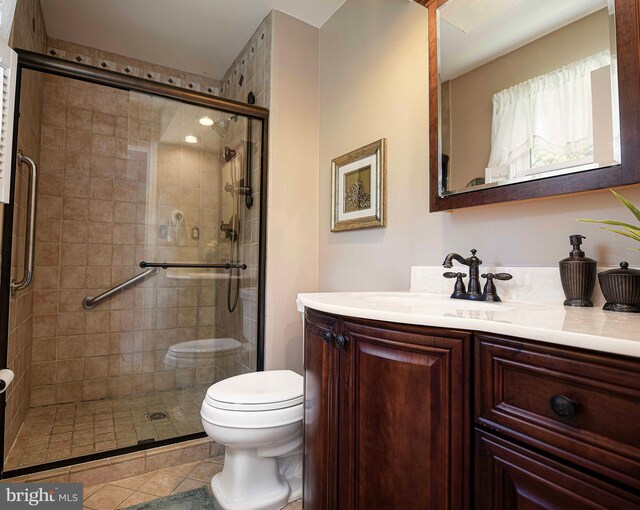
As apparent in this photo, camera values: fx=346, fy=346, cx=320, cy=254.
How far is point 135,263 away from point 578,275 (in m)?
2.45

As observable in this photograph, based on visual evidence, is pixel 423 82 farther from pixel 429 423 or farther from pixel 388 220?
pixel 429 423

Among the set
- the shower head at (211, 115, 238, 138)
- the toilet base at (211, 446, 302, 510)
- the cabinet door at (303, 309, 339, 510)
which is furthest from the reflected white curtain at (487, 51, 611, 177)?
the shower head at (211, 115, 238, 138)

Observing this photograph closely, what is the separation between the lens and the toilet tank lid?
142cm

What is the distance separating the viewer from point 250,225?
2.28m

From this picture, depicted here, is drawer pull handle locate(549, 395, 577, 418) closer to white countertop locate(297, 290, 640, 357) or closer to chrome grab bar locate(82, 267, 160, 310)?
white countertop locate(297, 290, 640, 357)

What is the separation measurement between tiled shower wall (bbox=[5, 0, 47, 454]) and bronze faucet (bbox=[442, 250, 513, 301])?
6.71 feet

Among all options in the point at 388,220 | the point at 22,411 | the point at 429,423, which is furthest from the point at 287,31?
the point at 22,411

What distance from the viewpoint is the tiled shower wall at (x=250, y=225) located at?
220 cm

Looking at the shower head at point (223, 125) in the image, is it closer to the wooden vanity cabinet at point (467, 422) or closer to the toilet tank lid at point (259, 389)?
the toilet tank lid at point (259, 389)

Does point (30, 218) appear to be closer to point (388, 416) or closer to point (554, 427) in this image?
point (388, 416)

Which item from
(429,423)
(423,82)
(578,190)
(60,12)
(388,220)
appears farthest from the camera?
(60,12)

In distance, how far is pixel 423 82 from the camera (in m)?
1.52

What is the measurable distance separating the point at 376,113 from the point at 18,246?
205cm

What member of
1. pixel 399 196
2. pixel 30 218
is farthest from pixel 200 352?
pixel 399 196
